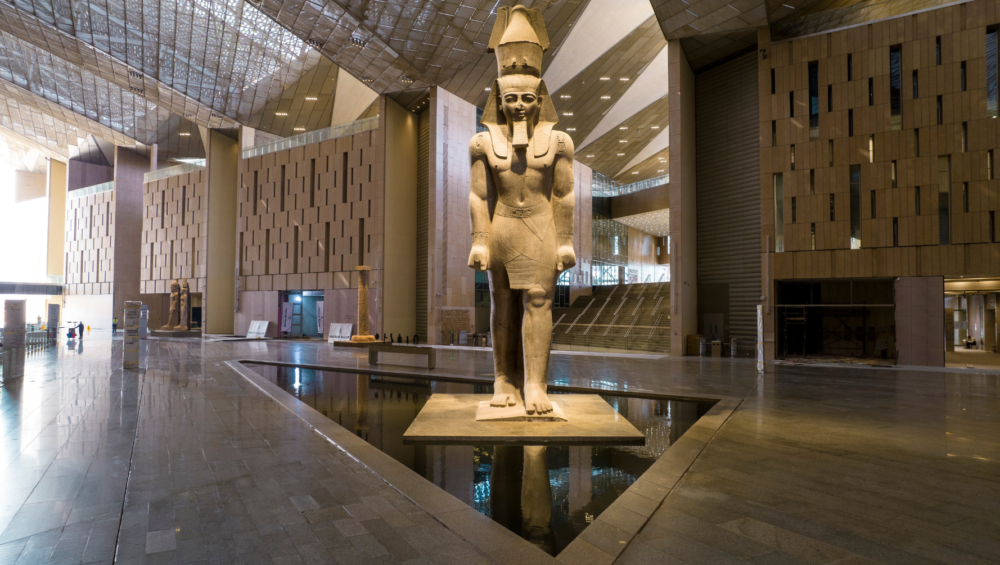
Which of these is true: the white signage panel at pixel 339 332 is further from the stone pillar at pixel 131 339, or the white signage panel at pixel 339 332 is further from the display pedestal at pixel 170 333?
the stone pillar at pixel 131 339

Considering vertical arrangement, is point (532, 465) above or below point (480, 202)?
below

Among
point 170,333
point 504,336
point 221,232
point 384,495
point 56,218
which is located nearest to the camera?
point 384,495

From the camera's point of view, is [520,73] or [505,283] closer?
[520,73]

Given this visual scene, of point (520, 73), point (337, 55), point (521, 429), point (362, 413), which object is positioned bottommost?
point (362, 413)

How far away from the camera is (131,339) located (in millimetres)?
11477

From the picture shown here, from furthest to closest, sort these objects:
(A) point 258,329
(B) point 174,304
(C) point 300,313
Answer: (B) point 174,304 < (C) point 300,313 < (A) point 258,329

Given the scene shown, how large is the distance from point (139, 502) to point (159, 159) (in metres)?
41.9

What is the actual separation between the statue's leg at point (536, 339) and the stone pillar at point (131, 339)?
9913mm

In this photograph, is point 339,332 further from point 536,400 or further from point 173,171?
point 536,400

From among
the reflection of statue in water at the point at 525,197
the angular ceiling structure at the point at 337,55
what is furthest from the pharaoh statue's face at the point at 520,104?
the angular ceiling structure at the point at 337,55

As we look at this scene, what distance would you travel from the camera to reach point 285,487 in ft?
10.7

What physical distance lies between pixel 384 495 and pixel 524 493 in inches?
33.8

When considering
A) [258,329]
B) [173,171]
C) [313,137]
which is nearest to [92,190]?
[173,171]

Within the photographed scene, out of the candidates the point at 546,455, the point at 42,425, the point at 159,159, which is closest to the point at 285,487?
the point at 546,455
